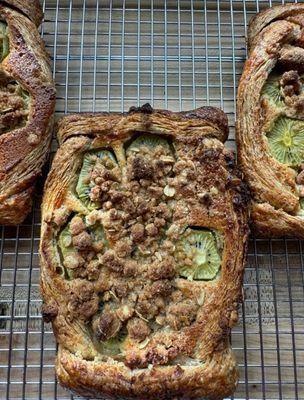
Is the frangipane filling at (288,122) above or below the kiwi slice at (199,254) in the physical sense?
above

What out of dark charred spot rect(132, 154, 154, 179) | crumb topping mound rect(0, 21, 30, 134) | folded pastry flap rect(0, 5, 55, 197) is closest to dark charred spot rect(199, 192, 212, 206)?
dark charred spot rect(132, 154, 154, 179)

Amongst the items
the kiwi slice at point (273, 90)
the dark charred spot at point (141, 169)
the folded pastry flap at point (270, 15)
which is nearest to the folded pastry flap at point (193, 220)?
the dark charred spot at point (141, 169)

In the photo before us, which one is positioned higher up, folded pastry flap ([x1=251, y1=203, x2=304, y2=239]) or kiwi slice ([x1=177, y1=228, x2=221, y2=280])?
folded pastry flap ([x1=251, y1=203, x2=304, y2=239])

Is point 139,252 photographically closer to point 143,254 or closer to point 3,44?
point 143,254

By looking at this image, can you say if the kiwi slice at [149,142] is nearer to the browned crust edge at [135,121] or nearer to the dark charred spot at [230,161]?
the browned crust edge at [135,121]

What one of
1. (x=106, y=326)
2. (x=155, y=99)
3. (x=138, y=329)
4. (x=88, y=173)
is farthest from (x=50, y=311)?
(x=155, y=99)

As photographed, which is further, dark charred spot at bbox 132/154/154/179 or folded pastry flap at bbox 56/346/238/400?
dark charred spot at bbox 132/154/154/179

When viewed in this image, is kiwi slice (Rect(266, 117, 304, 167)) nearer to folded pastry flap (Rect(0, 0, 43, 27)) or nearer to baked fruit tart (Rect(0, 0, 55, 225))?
baked fruit tart (Rect(0, 0, 55, 225))
